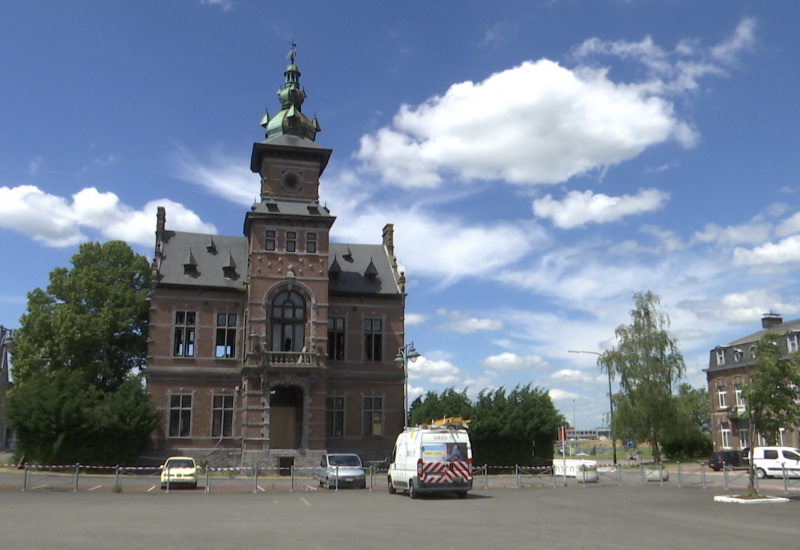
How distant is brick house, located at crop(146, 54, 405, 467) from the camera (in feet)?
142

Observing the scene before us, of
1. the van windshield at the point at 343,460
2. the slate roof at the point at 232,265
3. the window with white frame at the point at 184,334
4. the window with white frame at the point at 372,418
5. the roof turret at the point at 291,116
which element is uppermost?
the roof turret at the point at 291,116

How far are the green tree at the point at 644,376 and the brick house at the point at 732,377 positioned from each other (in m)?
8.71

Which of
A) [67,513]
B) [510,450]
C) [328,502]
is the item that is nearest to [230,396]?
[510,450]

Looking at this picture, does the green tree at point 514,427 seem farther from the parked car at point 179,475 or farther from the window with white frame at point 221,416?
the parked car at point 179,475

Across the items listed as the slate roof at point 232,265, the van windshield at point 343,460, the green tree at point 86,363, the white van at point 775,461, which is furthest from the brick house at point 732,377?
the green tree at point 86,363

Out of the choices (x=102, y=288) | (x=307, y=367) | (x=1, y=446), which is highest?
(x=102, y=288)

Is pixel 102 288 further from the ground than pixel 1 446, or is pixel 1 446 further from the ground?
pixel 102 288

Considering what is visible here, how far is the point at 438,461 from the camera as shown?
25.5 metres

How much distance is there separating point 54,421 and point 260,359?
1189cm

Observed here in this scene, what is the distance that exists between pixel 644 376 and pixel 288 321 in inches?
1037

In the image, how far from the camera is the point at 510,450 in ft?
147

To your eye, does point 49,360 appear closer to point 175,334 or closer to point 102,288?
point 102,288

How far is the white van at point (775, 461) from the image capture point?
39156mm

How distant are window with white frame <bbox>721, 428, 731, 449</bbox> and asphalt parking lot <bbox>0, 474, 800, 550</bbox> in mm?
37054
